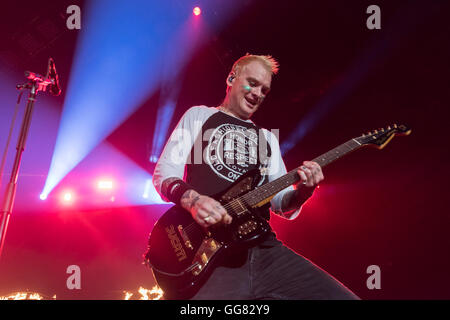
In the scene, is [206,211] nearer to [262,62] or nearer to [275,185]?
[275,185]

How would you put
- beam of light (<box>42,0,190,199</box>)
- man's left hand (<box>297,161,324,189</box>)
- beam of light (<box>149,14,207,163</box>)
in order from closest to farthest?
man's left hand (<box>297,161,324,189</box>) < beam of light (<box>42,0,190,199</box>) < beam of light (<box>149,14,207,163</box>)

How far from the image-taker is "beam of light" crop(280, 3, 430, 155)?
148 inches

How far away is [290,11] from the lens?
4.29 metres

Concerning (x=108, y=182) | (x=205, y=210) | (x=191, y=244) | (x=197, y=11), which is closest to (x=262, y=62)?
(x=205, y=210)

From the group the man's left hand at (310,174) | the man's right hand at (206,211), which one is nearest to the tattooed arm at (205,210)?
the man's right hand at (206,211)

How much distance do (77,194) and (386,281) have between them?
7810 mm

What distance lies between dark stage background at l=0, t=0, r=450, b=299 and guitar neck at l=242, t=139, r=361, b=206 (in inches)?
106

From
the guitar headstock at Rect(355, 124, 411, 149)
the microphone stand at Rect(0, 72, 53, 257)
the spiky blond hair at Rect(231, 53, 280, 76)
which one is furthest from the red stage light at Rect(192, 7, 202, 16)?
the guitar headstock at Rect(355, 124, 411, 149)

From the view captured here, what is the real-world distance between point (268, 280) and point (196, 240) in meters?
0.54

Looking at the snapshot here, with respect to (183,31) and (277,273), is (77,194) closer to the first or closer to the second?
(183,31)

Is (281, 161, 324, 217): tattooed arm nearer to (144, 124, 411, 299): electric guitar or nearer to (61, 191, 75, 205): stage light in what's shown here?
(144, 124, 411, 299): electric guitar

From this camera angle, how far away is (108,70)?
5906 mm

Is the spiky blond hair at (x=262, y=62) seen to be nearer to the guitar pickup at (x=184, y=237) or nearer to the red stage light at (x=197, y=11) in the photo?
the guitar pickup at (x=184, y=237)
